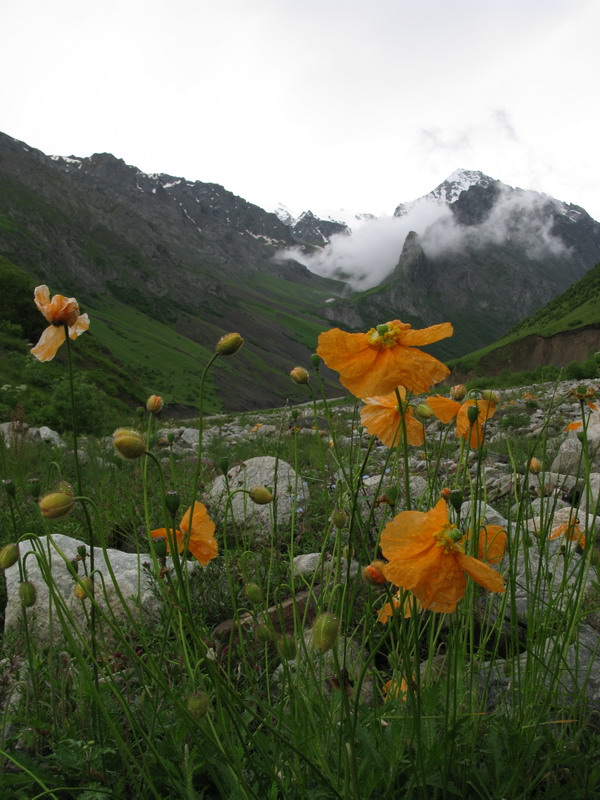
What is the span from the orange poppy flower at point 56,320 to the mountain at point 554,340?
30.0m

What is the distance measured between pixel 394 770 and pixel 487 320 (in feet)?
565

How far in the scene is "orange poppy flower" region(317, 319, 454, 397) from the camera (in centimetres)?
111

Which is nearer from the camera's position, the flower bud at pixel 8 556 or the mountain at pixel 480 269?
the flower bud at pixel 8 556

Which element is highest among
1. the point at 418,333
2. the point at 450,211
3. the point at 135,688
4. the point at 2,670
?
the point at 450,211

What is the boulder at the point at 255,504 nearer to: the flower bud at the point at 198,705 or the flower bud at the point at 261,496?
the flower bud at the point at 261,496

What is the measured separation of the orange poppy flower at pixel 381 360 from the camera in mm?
1110

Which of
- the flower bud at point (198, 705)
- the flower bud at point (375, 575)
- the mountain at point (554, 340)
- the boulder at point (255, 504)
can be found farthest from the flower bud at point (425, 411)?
the mountain at point (554, 340)

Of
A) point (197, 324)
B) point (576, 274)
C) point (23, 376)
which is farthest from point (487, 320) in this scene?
point (23, 376)

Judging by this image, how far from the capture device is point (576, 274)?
180875mm

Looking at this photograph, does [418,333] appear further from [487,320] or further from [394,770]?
[487,320]

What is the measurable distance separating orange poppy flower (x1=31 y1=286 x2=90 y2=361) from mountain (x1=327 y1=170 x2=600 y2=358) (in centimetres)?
14219

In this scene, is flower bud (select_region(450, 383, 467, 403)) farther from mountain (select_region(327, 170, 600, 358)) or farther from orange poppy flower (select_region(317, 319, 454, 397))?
mountain (select_region(327, 170, 600, 358))

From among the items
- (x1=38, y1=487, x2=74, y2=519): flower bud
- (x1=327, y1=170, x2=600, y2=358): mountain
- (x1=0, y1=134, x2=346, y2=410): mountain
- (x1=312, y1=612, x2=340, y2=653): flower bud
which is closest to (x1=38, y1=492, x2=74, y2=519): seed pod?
(x1=38, y1=487, x2=74, y2=519): flower bud

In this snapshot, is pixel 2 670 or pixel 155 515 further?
pixel 155 515
